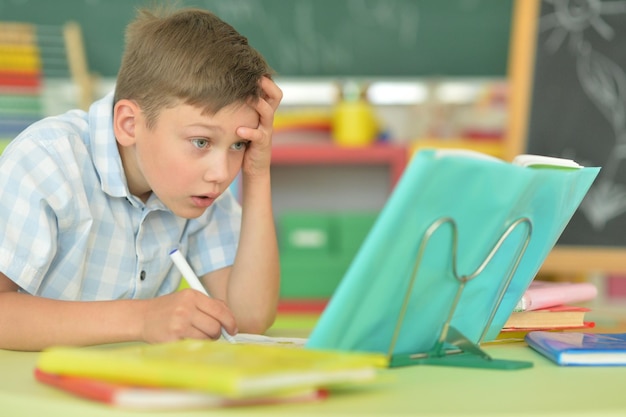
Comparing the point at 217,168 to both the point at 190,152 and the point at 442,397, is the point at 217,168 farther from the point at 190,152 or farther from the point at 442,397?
the point at 442,397

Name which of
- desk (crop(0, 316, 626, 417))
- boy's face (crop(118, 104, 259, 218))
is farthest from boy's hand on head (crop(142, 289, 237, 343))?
boy's face (crop(118, 104, 259, 218))

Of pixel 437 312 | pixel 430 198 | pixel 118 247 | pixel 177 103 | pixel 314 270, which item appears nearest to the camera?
pixel 430 198

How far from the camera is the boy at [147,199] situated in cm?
99

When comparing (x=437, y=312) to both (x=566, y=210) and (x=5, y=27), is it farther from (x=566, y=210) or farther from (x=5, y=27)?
(x=5, y=27)

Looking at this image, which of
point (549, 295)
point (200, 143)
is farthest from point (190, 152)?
point (549, 295)

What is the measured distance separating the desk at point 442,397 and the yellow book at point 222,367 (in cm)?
2

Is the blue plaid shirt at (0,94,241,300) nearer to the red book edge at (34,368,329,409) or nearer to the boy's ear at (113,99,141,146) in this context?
the boy's ear at (113,99,141,146)

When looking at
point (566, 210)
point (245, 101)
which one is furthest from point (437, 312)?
point (245, 101)

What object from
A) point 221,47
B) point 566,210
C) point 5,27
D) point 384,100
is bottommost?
point 566,210

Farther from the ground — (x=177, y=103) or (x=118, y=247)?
(x=177, y=103)

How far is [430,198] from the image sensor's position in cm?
69

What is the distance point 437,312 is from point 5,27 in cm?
269

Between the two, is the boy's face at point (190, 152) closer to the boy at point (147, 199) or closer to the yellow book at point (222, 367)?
the boy at point (147, 199)

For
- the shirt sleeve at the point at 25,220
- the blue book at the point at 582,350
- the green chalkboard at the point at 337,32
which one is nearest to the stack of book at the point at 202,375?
the blue book at the point at 582,350
